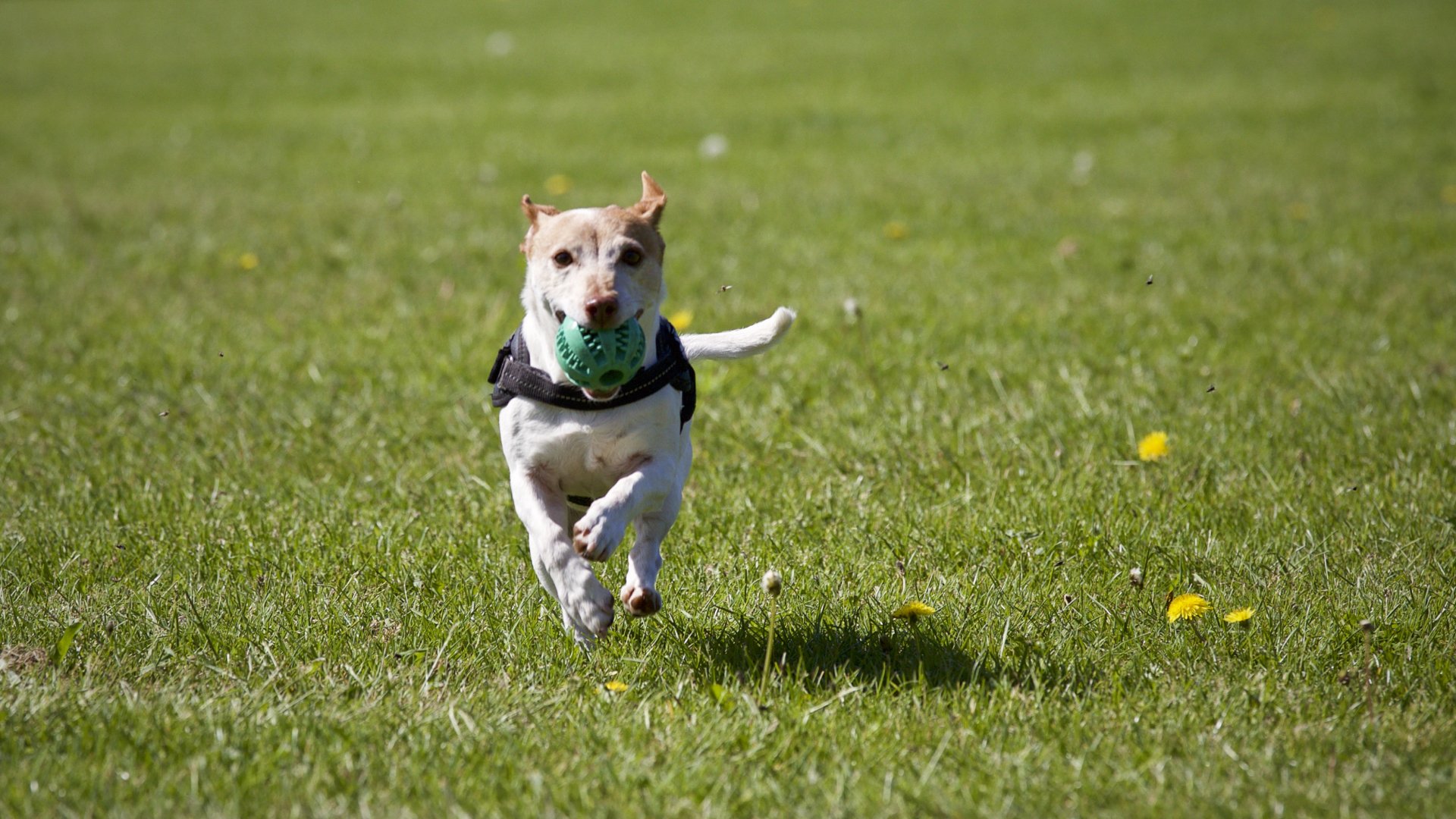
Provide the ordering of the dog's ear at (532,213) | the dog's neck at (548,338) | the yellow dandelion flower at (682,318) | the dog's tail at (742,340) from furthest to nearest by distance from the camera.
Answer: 1. the yellow dandelion flower at (682,318)
2. the dog's tail at (742,340)
3. the dog's ear at (532,213)
4. the dog's neck at (548,338)

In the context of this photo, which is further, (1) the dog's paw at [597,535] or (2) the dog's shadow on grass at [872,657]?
(2) the dog's shadow on grass at [872,657]

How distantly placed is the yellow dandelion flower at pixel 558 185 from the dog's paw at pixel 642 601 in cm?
648

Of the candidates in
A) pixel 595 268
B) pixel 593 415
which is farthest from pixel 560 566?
pixel 595 268

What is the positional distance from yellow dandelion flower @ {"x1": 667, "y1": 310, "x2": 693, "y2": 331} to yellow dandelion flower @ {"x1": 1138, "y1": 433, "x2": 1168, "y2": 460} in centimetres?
202

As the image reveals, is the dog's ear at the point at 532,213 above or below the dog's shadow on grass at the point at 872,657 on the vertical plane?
above

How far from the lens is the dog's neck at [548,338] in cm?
296

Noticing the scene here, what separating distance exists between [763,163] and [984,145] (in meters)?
2.07

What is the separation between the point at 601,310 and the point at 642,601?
2.11 feet

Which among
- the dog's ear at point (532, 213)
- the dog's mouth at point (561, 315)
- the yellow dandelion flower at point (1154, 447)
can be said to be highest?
the dog's ear at point (532, 213)

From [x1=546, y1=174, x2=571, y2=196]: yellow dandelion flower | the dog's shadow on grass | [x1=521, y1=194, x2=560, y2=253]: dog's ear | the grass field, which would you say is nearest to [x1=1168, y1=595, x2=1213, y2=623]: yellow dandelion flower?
the grass field

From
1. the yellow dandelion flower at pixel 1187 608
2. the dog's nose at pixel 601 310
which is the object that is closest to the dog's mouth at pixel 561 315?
the dog's nose at pixel 601 310

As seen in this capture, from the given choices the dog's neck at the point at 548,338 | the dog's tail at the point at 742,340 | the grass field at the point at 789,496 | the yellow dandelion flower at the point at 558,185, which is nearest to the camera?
the grass field at the point at 789,496

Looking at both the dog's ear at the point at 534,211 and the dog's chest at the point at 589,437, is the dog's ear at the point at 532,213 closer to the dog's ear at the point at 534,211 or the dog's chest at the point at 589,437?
the dog's ear at the point at 534,211

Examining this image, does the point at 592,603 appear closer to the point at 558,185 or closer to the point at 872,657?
the point at 872,657
